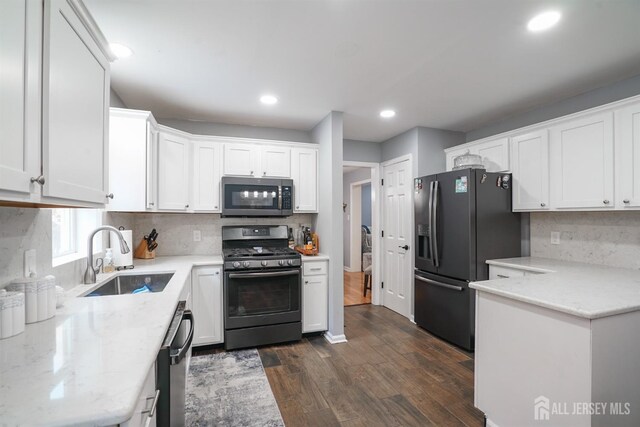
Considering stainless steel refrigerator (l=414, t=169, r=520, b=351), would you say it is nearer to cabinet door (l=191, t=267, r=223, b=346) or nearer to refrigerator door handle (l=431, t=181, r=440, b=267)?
refrigerator door handle (l=431, t=181, r=440, b=267)

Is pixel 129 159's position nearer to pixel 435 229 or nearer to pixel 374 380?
pixel 374 380

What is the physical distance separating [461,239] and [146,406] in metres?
2.79

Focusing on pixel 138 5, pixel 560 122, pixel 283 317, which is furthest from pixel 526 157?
pixel 138 5

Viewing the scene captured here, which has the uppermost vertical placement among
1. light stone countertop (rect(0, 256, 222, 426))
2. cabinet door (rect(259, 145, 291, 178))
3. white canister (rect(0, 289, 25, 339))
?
cabinet door (rect(259, 145, 291, 178))

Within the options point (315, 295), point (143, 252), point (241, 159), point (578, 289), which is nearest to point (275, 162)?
point (241, 159)

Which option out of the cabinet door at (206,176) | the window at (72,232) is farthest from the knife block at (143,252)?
the window at (72,232)

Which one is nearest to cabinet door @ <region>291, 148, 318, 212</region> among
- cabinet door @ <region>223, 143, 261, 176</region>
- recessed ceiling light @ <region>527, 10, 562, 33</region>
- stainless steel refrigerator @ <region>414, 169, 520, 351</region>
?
cabinet door @ <region>223, 143, 261, 176</region>

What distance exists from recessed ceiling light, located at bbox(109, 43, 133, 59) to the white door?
3127 mm

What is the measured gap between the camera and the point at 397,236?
4.07 metres

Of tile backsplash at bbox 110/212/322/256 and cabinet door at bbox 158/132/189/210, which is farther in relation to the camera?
tile backsplash at bbox 110/212/322/256

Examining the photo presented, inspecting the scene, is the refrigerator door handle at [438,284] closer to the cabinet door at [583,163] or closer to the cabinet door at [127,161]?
the cabinet door at [583,163]

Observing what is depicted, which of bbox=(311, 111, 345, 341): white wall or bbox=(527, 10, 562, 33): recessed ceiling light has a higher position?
bbox=(527, 10, 562, 33): recessed ceiling light

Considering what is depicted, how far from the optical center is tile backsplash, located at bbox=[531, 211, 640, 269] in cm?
241

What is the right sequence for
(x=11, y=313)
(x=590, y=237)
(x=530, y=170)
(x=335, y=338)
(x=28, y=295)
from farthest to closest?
(x=335, y=338)
(x=530, y=170)
(x=590, y=237)
(x=28, y=295)
(x=11, y=313)
